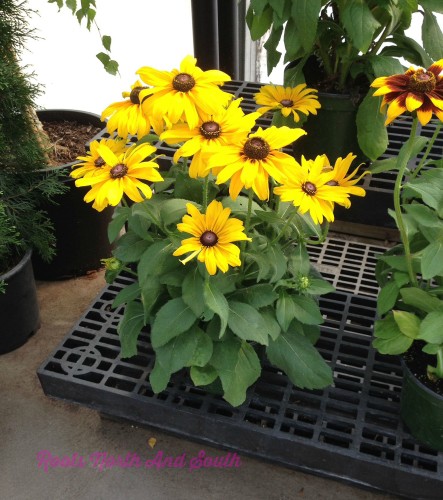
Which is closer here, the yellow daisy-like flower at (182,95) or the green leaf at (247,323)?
the yellow daisy-like flower at (182,95)

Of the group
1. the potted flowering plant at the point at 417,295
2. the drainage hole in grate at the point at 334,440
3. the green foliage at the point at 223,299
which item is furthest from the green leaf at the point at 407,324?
the drainage hole in grate at the point at 334,440

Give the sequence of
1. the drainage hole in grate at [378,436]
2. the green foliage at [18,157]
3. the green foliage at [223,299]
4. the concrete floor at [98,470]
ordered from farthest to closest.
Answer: the green foliage at [18,157]
the concrete floor at [98,470]
the drainage hole in grate at [378,436]
the green foliage at [223,299]

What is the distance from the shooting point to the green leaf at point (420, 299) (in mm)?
957

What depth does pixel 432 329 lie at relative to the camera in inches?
36.2

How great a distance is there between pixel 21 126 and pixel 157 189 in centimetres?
56

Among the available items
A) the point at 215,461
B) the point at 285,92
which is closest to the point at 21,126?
the point at 285,92

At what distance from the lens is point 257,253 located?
100cm

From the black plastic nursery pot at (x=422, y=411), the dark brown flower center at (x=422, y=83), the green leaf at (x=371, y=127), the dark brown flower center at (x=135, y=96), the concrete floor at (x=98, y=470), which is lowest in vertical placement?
the concrete floor at (x=98, y=470)

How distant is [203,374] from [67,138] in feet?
3.09

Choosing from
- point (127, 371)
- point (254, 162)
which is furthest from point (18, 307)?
point (254, 162)

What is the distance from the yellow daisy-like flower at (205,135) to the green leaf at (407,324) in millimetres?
376

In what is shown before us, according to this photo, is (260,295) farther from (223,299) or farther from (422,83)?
(422,83)

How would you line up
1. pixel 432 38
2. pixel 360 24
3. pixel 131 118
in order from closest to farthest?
pixel 131 118, pixel 360 24, pixel 432 38

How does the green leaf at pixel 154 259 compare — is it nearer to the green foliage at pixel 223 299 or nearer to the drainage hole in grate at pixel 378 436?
the green foliage at pixel 223 299
